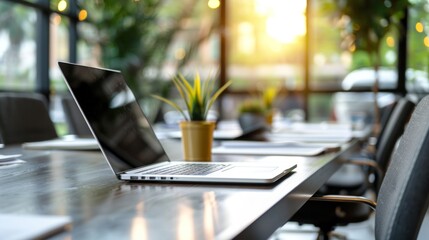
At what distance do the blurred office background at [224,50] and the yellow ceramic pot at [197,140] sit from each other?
3413mm

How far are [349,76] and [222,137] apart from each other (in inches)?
181

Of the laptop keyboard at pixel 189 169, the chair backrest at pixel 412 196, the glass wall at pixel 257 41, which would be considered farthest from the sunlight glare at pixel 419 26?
the chair backrest at pixel 412 196

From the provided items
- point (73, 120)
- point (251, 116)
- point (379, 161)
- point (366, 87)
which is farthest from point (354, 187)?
point (366, 87)

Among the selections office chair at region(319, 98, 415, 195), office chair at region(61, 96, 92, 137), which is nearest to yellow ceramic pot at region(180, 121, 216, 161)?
office chair at region(319, 98, 415, 195)

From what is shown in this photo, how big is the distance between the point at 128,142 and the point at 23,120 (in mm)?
1334

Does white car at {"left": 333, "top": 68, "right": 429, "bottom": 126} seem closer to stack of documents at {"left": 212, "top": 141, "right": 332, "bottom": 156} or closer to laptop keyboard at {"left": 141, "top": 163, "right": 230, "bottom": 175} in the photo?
stack of documents at {"left": 212, "top": 141, "right": 332, "bottom": 156}

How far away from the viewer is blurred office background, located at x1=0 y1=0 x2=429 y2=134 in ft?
17.0

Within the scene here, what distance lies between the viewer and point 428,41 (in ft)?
20.7

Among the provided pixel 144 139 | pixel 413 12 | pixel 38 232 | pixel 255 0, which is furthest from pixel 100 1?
pixel 38 232

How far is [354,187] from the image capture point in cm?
295

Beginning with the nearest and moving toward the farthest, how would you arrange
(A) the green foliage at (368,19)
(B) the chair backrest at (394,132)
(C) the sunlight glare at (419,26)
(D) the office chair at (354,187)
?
1. (D) the office chair at (354,187)
2. (B) the chair backrest at (394,132)
3. (A) the green foliage at (368,19)
4. (C) the sunlight glare at (419,26)

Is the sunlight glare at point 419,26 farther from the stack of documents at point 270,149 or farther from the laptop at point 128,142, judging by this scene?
the laptop at point 128,142

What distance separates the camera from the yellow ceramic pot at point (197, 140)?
1.49 meters

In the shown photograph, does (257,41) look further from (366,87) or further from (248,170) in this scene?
(248,170)
